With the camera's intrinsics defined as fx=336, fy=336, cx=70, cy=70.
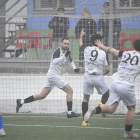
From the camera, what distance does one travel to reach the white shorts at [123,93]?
5.86m

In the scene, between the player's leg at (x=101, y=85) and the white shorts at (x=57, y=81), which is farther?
the white shorts at (x=57, y=81)

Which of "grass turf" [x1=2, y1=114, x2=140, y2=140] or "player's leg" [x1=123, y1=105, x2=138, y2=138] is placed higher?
"player's leg" [x1=123, y1=105, x2=138, y2=138]

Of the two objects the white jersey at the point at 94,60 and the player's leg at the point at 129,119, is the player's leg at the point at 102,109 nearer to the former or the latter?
the player's leg at the point at 129,119

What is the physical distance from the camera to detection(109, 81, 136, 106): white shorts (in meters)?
5.86

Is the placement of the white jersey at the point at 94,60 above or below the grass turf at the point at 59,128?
above

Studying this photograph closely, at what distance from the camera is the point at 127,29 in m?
9.78

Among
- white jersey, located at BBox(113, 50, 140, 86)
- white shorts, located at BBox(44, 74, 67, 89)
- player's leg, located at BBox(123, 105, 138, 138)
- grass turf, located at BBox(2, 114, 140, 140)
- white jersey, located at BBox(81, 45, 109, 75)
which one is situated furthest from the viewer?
white shorts, located at BBox(44, 74, 67, 89)

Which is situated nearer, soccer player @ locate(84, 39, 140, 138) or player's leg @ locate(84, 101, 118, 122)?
soccer player @ locate(84, 39, 140, 138)

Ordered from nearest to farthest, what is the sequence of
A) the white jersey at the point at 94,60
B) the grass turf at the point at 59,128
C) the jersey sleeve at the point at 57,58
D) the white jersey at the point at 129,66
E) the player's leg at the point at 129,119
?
the white jersey at the point at 129,66, the player's leg at the point at 129,119, the grass turf at the point at 59,128, the white jersey at the point at 94,60, the jersey sleeve at the point at 57,58

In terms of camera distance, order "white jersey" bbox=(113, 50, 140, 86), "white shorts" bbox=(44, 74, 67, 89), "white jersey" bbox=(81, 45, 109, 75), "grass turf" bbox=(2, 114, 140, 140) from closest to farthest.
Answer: "white jersey" bbox=(113, 50, 140, 86) → "grass turf" bbox=(2, 114, 140, 140) → "white jersey" bbox=(81, 45, 109, 75) → "white shorts" bbox=(44, 74, 67, 89)

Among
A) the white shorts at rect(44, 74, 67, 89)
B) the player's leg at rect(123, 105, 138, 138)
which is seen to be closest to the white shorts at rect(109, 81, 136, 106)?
the player's leg at rect(123, 105, 138, 138)

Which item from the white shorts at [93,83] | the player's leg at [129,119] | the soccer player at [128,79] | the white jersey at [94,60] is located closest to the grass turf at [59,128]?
the player's leg at [129,119]

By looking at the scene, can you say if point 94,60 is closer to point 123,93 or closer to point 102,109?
point 102,109

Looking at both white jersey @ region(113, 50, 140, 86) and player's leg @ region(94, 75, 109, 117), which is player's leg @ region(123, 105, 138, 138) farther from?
player's leg @ region(94, 75, 109, 117)
